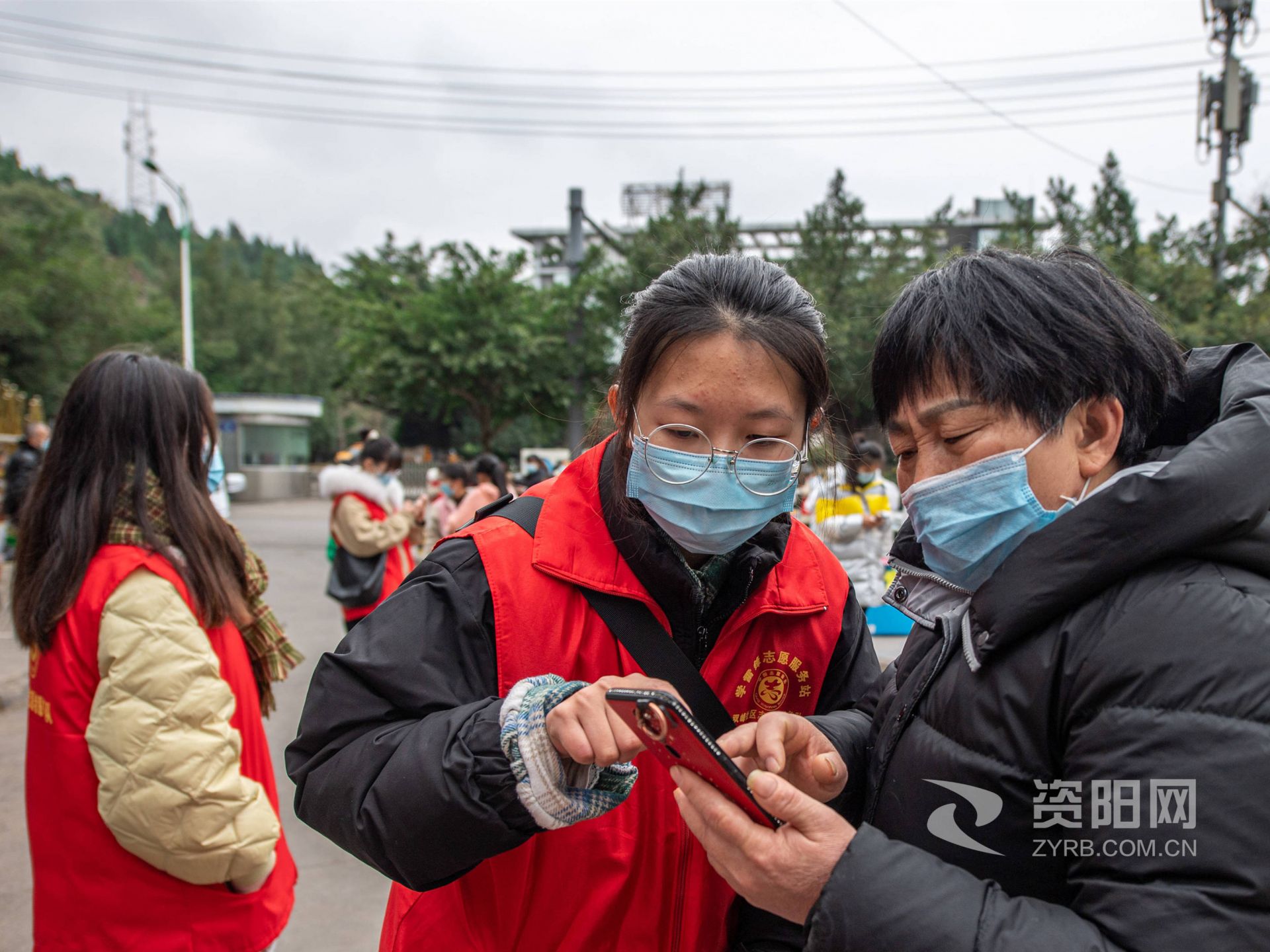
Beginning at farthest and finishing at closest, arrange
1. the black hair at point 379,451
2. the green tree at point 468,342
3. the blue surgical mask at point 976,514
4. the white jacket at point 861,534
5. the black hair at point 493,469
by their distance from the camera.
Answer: the green tree at point 468,342
the black hair at point 493,469
the white jacket at point 861,534
the black hair at point 379,451
the blue surgical mask at point 976,514

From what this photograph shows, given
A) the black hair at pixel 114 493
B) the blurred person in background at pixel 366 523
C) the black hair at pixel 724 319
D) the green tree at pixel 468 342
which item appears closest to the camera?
the black hair at pixel 724 319

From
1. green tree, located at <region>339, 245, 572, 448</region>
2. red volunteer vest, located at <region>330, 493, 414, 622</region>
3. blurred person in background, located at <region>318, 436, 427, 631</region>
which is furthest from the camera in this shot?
green tree, located at <region>339, 245, 572, 448</region>

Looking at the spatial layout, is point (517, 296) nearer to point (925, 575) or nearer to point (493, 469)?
point (493, 469)

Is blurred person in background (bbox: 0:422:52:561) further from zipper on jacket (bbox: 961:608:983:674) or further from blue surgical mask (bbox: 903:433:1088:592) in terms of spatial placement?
zipper on jacket (bbox: 961:608:983:674)

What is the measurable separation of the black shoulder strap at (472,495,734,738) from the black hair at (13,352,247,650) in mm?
1177

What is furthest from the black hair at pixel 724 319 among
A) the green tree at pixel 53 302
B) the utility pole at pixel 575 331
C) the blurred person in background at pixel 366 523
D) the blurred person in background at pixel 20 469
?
the green tree at pixel 53 302

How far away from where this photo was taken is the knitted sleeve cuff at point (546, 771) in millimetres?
1125

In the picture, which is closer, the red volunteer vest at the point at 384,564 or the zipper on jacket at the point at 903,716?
the zipper on jacket at the point at 903,716

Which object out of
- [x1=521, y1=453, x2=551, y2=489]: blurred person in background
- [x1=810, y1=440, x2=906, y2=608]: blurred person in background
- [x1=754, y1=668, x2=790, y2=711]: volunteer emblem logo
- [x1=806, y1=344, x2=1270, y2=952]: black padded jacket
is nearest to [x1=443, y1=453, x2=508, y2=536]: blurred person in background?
[x1=521, y1=453, x2=551, y2=489]: blurred person in background

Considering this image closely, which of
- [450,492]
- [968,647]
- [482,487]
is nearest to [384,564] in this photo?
[482,487]

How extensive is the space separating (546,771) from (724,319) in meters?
0.80

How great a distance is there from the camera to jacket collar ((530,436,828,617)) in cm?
141

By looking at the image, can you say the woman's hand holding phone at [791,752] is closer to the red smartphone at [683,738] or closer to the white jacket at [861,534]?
the red smartphone at [683,738]

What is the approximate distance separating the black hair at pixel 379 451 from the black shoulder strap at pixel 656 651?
16.6ft
